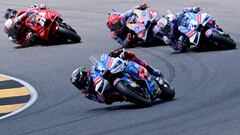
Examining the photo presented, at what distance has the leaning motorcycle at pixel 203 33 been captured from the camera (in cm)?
2069

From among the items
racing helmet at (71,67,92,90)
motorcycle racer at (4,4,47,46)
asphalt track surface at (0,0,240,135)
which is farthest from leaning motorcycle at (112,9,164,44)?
racing helmet at (71,67,92,90)

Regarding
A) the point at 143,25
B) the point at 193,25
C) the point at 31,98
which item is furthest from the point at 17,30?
the point at 31,98

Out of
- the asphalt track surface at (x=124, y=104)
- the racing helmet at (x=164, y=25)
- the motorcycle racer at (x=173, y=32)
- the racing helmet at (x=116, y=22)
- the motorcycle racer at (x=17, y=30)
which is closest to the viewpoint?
the asphalt track surface at (x=124, y=104)

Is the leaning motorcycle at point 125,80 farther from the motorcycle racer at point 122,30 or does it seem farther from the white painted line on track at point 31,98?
the motorcycle racer at point 122,30

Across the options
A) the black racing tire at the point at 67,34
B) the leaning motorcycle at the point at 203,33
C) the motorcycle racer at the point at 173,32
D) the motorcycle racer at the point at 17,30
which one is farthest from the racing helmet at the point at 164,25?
the motorcycle racer at the point at 17,30

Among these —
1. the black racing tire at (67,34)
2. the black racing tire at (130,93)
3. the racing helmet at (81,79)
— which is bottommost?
the black racing tire at (67,34)

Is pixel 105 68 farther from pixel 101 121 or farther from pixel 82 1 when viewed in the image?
pixel 82 1

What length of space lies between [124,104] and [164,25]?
21.3 ft

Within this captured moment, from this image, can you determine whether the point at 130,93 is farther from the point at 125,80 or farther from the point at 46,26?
the point at 46,26

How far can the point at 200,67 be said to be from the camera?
1892 cm

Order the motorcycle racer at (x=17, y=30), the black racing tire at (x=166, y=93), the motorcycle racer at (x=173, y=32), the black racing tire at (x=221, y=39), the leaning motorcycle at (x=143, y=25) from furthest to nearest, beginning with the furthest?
the motorcycle racer at (x=17, y=30), the leaning motorcycle at (x=143, y=25), the motorcycle racer at (x=173, y=32), the black racing tire at (x=221, y=39), the black racing tire at (x=166, y=93)

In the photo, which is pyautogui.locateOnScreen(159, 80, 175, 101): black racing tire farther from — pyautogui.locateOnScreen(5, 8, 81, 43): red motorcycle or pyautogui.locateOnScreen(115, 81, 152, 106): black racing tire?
pyautogui.locateOnScreen(5, 8, 81, 43): red motorcycle

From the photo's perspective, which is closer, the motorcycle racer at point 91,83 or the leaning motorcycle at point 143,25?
the motorcycle racer at point 91,83

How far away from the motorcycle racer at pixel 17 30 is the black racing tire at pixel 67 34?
0.76m
